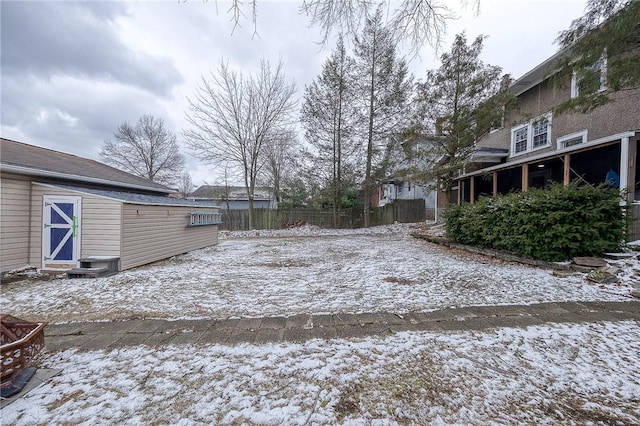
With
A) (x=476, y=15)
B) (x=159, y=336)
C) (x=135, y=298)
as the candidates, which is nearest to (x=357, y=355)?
(x=159, y=336)

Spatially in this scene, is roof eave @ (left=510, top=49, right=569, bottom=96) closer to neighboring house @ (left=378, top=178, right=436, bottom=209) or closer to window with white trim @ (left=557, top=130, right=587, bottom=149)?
window with white trim @ (left=557, top=130, right=587, bottom=149)

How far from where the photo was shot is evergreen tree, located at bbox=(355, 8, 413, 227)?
14.3 meters

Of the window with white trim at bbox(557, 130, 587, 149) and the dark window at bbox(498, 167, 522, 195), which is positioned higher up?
the window with white trim at bbox(557, 130, 587, 149)

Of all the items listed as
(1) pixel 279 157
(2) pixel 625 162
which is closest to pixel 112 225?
(2) pixel 625 162

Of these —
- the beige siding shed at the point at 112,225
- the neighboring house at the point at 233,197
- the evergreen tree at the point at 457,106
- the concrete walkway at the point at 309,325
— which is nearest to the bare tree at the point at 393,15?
the concrete walkway at the point at 309,325

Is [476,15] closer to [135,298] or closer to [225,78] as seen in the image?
[135,298]

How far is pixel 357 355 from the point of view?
2.34 meters

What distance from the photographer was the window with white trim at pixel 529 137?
10.9 meters

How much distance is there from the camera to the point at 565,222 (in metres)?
5.19

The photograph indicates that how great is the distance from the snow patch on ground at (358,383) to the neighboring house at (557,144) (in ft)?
17.0

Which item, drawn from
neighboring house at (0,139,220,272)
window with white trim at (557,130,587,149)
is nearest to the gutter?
neighboring house at (0,139,220,272)

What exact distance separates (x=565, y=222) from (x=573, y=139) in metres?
7.21

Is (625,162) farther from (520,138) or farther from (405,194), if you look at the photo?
(405,194)

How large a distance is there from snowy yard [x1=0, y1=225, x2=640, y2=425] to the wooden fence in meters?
12.4
